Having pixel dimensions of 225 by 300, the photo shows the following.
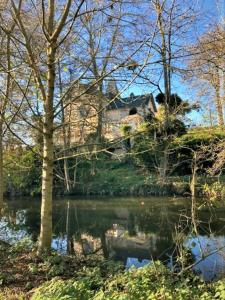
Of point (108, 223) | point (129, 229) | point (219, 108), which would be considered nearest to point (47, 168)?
point (129, 229)

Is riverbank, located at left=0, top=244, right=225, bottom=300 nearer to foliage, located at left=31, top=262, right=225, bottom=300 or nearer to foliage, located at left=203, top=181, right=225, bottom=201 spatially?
foliage, located at left=31, top=262, right=225, bottom=300

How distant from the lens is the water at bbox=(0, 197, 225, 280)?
8330 mm

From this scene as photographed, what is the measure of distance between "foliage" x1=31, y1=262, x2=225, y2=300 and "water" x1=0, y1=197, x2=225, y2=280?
0.85 metres

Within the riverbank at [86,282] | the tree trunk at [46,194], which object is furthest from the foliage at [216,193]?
the tree trunk at [46,194]

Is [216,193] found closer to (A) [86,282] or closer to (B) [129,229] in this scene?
(B) [129,229]

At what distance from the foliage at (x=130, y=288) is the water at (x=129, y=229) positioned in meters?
0.85

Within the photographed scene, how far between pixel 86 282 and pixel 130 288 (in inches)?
26.1

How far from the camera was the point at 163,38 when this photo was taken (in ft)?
19.2

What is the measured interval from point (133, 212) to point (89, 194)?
8582mm

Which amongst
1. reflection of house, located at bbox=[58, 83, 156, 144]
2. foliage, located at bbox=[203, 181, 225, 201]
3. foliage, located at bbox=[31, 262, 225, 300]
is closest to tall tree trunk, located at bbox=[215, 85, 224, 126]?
reflection of house, located at bbox=[58, 83, 156, 144]

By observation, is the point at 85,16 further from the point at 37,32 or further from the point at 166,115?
the point at 166,115

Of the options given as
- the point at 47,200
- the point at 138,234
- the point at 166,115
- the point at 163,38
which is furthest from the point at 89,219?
the point at 163,38

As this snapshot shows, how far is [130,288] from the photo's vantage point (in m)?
4.60

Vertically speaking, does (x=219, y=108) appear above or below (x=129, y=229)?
above
